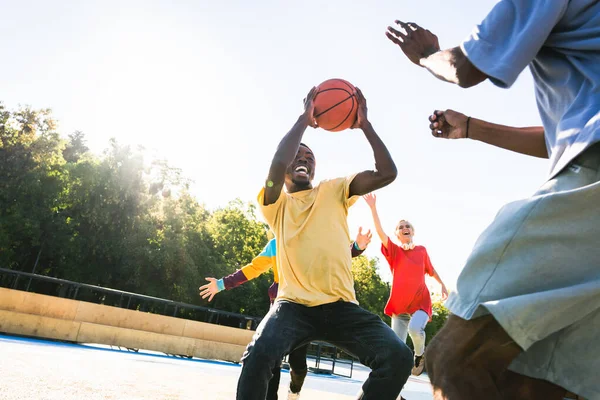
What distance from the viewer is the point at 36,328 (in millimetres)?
13367

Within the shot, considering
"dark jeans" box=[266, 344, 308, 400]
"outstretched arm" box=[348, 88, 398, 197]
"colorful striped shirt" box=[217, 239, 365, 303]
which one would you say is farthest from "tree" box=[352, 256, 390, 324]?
"outstretched arm" box=[348, 88, 398, 197]

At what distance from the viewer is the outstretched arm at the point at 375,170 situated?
377 centimetres

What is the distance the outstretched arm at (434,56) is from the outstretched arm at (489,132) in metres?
0.37

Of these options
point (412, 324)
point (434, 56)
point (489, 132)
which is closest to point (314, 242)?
point (489, 132)

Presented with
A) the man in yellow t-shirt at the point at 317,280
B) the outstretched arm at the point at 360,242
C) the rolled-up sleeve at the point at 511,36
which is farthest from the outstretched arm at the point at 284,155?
the outstretched arm at the point at 360,242

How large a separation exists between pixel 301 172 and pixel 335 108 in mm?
677

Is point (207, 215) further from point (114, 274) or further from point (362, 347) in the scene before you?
point (362, 347)

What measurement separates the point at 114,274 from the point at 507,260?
35.1m

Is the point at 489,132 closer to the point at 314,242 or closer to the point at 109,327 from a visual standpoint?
the point at 314,242

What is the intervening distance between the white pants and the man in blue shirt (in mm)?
6197

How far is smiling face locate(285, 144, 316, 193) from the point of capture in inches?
174

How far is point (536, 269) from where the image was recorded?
140cm

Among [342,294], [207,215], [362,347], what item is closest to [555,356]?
[362,347]

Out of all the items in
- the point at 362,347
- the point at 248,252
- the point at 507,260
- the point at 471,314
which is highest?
the point at 248,252
